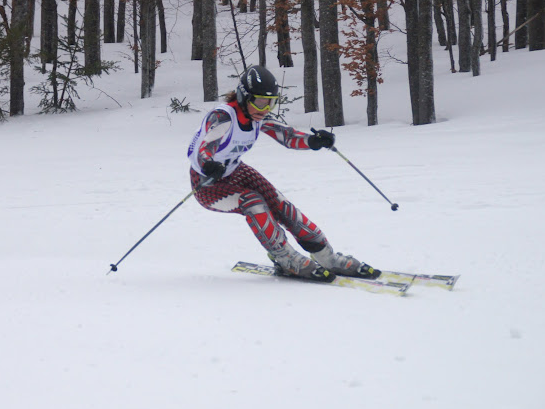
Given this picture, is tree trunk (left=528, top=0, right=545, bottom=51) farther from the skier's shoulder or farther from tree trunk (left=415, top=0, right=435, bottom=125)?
the skier's shoulder

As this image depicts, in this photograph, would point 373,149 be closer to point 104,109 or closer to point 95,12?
point 104,109

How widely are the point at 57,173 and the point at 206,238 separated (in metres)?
4.91

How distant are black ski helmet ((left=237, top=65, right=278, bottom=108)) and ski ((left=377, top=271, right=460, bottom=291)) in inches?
61.2

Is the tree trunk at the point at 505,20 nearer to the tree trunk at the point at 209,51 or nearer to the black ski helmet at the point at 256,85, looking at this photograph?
the tree trunk at the point at 209,51

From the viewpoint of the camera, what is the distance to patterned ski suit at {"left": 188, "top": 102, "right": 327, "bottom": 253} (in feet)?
15.3

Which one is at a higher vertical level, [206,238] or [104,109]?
[104,109]

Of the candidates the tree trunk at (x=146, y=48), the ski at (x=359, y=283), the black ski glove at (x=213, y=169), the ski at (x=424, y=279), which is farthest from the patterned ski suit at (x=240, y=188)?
the tree trunk at (x=146, y=48)

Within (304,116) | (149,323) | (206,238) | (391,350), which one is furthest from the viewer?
(304,116)

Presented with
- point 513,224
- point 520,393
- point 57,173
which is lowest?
point 520,393

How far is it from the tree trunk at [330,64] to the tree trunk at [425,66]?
1.74 m

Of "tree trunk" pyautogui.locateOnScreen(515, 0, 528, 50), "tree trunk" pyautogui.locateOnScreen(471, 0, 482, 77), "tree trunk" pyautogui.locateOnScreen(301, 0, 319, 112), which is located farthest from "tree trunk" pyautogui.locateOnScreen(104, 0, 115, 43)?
"tree trunk" pyautogui.locateOnScreen(471, 0, 482, 77)

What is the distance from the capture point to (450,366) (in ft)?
9.41

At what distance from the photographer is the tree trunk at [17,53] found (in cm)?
1681

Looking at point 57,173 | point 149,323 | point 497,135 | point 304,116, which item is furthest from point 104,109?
point 149,323
